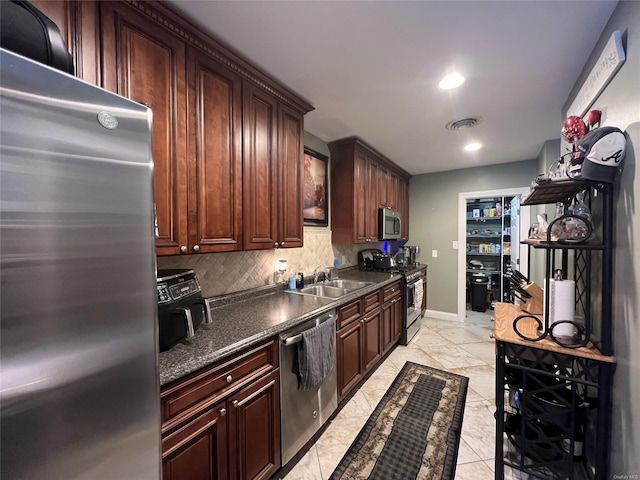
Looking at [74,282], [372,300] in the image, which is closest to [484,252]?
[372,300]

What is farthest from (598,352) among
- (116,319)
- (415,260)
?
(415,260)

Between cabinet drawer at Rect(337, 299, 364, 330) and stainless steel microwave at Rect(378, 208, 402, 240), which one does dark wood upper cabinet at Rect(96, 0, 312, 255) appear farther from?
stainless steel microwave at Rect(378, 208, 402, 240)

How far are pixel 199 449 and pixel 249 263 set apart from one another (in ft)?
4.03

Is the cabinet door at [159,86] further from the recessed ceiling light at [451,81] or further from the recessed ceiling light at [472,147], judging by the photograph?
the recessed ceiling light at [472,147]

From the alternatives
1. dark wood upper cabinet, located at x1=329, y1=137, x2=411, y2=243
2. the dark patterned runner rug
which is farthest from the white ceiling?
the dark patterned runner rug

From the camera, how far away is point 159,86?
1221mm

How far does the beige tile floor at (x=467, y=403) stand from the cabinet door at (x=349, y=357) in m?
0.17

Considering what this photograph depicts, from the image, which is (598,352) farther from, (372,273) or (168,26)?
(168,26)

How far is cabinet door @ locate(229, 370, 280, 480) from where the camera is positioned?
4.00 feet

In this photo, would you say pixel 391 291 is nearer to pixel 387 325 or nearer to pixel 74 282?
pixel 387 325

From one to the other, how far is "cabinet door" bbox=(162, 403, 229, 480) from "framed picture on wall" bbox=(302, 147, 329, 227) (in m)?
1.91

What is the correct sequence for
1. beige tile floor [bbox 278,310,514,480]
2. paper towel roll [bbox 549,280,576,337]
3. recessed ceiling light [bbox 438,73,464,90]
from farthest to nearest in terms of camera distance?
recessed ceiling light [bbox 438,73,464,90] → beige tile floor [bbox 278,310,514,480] → paper towel roll [bbox 549,280,576,337]

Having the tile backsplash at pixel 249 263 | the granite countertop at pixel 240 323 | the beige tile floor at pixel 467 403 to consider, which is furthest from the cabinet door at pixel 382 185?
the beige tile floor at pixel 467 403

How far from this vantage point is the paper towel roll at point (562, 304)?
4.10ft
